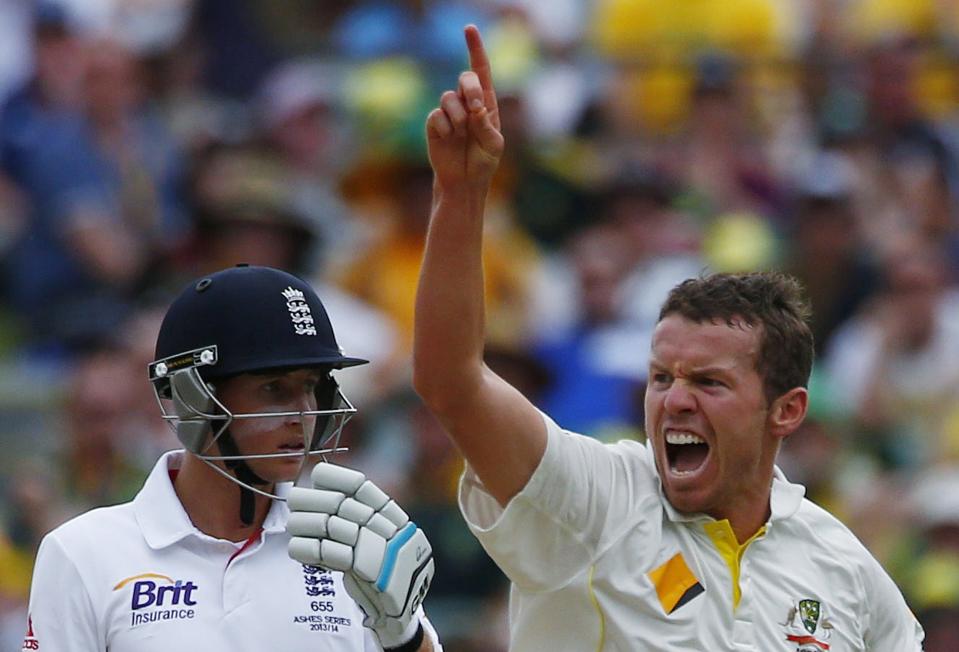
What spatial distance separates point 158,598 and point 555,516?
0.86 meters

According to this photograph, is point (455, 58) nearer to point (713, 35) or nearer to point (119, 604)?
point (713, 35)

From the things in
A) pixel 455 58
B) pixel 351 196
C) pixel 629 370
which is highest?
pixel 455 58

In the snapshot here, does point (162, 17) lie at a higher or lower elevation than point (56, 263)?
higher

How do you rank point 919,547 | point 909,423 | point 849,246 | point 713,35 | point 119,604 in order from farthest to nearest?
point 713,35, point 849,246, point 909,423, point 919,547, point 119,604

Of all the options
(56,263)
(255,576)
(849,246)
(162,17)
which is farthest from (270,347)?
(162,17)

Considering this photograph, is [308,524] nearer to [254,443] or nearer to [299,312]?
[254,443]

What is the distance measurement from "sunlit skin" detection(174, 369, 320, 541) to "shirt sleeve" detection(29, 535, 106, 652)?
0.31 metres

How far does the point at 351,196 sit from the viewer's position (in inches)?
383

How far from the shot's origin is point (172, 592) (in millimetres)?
4215

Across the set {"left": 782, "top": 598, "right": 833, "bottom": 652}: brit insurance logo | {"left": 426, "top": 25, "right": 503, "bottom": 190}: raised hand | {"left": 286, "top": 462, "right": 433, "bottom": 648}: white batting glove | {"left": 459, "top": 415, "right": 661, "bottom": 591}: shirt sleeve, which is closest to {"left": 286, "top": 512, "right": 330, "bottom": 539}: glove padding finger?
{"left": 286, "top": 462, "right": 433, "bottom": 648}: white batting glove

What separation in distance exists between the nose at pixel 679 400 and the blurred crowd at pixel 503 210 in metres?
3.32

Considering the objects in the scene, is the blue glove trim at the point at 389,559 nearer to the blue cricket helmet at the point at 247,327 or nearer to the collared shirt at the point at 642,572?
the collared shirt at the point at 642,572

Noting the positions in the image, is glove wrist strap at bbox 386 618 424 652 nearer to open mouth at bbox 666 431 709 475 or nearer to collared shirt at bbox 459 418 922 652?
collared shirt at bbox 459 418 922 652

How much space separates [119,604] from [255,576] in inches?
11.7
